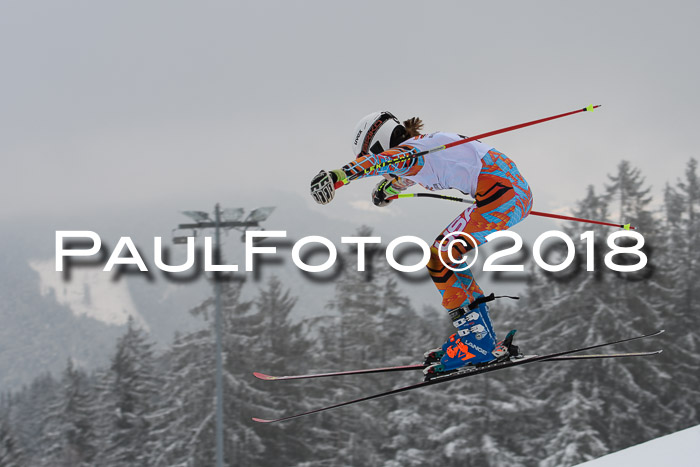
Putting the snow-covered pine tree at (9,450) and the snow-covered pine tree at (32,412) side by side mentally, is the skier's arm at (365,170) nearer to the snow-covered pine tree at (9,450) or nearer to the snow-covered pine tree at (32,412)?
the snow-covered pine tree at (32,412)

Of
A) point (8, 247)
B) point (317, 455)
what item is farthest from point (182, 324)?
point (8, 247)

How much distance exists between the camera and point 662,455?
4.76 metres

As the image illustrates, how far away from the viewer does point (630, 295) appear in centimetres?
1895

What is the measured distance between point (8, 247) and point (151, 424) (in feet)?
316

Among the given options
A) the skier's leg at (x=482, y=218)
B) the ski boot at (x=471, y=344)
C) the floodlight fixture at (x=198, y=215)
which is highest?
the floodlight fixture at (x=198, y=215)

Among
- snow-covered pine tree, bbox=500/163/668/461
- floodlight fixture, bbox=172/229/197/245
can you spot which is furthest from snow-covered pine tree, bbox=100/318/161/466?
snow-covered pine tree, bbox=500/163/668/461

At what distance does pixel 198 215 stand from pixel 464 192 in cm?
964

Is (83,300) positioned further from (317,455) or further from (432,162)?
(432,162)

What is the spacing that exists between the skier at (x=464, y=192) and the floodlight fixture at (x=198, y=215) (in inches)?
364

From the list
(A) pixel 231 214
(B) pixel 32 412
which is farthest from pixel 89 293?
(A) pixel 231 214

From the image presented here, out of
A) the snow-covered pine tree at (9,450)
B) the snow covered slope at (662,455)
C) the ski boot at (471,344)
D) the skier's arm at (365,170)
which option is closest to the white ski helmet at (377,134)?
the skier's arm at (365,170)

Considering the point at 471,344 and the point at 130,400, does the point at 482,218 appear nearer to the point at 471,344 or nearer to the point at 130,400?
the point at 471,344

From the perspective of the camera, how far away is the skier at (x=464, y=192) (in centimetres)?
316

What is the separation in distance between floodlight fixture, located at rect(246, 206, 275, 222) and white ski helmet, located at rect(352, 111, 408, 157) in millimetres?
8463
